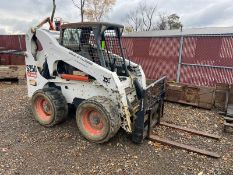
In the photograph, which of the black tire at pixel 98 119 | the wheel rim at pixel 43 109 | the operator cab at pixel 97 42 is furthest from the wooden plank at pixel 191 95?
the wheel rim at pixel 43 109

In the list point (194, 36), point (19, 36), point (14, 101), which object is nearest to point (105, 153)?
point (14, 101)

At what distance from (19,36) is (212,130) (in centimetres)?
1189

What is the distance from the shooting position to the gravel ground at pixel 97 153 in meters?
3.81

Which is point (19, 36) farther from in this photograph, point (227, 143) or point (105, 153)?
point (227, 143)

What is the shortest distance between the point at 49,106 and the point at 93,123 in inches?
47.0

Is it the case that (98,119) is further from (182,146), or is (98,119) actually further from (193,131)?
(193,131)

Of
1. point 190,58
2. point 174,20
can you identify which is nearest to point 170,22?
point 174,20

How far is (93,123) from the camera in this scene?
460cm

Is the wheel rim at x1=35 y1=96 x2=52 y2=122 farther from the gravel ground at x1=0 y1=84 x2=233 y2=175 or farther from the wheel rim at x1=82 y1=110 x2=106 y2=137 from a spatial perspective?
the wheel rim at x1=82 y1=110 x2=106 y2=137

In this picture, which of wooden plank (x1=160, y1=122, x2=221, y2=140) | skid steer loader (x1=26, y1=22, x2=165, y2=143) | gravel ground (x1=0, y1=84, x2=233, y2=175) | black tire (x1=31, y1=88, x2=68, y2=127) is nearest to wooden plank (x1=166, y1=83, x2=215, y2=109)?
gravel ground (x1=0, y1=84, x2=233, y2=175)

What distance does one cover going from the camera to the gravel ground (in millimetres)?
3807

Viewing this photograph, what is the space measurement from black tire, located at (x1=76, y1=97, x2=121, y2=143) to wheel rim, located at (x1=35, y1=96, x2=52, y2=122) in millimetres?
1004

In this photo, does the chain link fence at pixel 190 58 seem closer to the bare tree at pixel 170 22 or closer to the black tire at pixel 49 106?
the black tire at pixel 49 106

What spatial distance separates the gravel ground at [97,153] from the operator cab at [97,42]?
1611 mm
